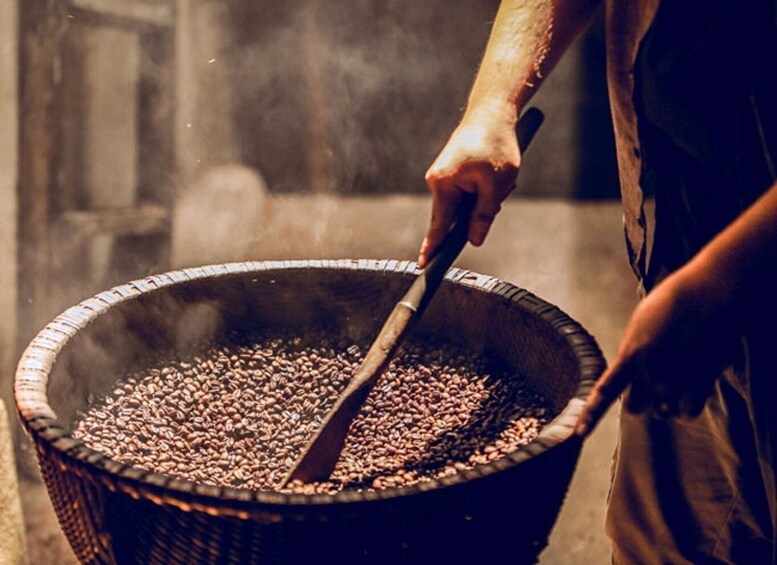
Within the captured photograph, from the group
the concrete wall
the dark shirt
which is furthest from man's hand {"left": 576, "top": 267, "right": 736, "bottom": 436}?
the concrete wall

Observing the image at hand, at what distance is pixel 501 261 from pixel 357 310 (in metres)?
2.93

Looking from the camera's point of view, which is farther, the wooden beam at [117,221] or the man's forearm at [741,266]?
the wooden beam at [117,221]

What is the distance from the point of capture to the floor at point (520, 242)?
4.45 m

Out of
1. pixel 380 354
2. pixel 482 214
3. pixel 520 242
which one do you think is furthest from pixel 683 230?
pixel 520 242

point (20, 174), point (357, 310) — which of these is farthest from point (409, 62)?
point (357, 310)

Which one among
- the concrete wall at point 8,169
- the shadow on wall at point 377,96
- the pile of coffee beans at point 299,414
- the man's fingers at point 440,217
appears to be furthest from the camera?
the shadow on wall at point 377,96

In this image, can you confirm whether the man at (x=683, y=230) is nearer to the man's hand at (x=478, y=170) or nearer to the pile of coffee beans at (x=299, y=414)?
the man's hand at (x=478, y=170)

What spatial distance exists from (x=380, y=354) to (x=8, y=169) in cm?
228

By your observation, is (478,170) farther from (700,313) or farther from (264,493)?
(264,493)

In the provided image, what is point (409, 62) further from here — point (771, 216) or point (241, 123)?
point (771, 216)

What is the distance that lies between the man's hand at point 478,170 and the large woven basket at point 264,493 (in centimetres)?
24

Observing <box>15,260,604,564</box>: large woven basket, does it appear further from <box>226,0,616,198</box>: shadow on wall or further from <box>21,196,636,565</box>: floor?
<box>226,0,616,198</box>: shadow on wall

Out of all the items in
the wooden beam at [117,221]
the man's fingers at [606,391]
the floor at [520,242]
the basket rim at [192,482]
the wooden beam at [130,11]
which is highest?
the wooden beam at [130,11]

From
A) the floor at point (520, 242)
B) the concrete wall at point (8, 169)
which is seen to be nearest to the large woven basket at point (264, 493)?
the concrete wall at point (8, 169)
